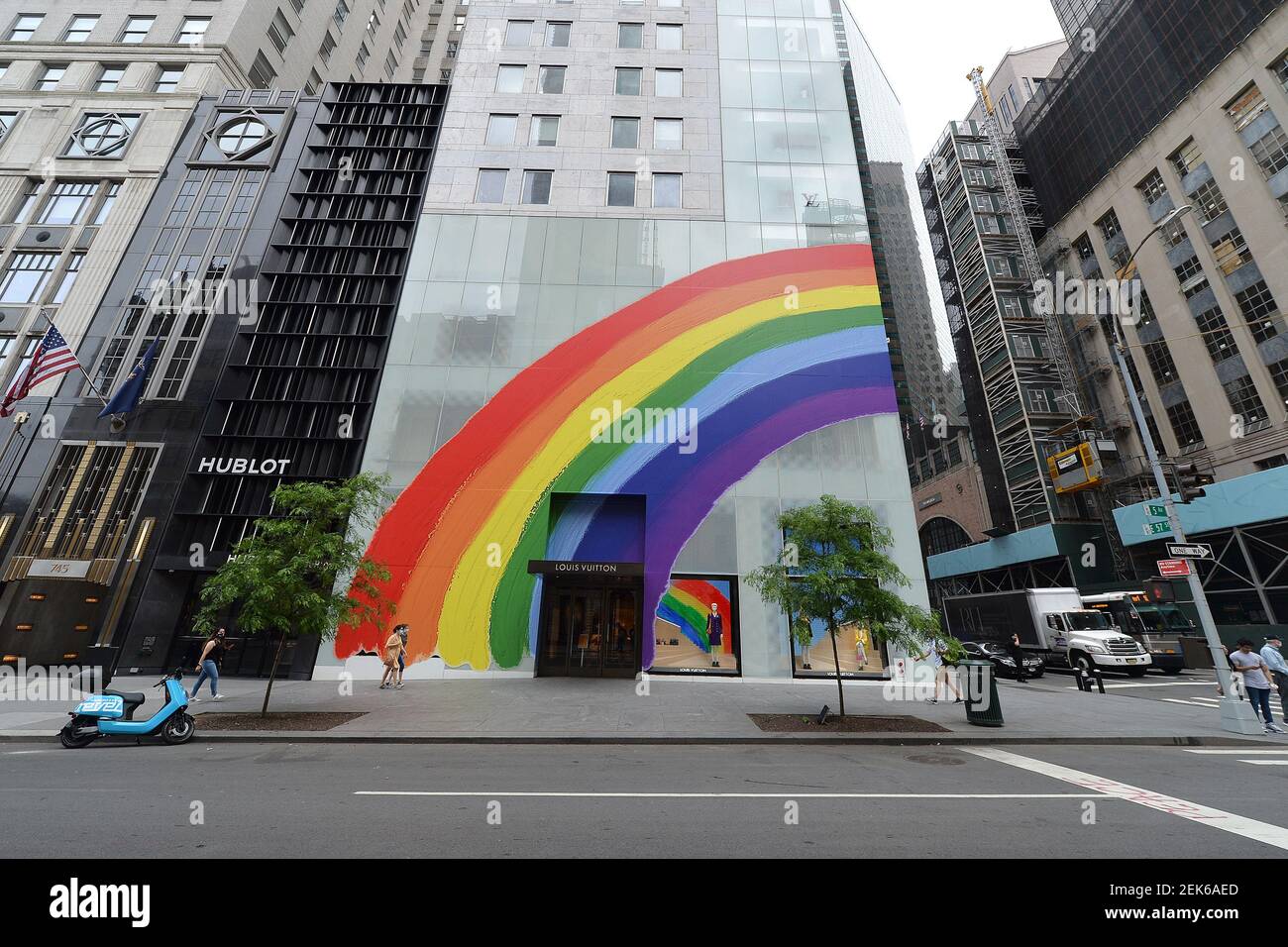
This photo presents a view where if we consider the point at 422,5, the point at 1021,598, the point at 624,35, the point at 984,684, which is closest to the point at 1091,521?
the point at 1021,598

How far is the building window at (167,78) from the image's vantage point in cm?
2864

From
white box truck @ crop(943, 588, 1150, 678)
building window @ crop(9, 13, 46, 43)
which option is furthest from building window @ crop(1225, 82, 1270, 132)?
building window @ crop(9, 13, 46, 43)

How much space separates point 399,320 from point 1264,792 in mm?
26314

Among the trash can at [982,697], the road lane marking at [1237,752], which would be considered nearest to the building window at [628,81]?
the trash can at [982,697]

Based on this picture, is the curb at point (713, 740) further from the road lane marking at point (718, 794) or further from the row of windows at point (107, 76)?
the row of windows at point (107, 76)

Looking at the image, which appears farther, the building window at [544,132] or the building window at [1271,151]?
the building window at [1271,151]

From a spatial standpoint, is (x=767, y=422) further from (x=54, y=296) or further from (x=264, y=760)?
(x=54, y=296)

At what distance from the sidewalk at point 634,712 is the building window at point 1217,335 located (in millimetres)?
31515

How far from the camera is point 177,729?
10.1 m

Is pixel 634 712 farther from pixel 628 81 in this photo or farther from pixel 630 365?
pixel 628 81

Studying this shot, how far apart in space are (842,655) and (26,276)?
38824mm

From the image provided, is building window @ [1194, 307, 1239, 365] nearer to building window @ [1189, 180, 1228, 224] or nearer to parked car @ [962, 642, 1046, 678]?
building window @ [1189, 180, 1228, 224]

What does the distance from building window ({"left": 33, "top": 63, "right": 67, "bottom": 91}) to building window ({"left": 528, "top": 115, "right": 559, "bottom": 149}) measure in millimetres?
26866

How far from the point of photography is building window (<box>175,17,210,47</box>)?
29.9 metres
